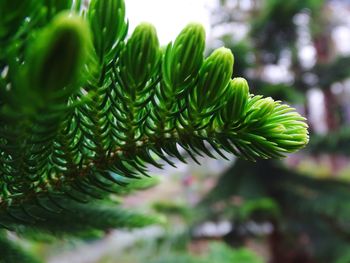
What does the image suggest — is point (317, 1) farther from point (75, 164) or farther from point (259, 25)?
point (75, 164)

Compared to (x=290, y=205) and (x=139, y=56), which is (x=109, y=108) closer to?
(x=139, y=56)

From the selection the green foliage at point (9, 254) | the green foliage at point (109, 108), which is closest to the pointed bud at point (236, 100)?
the green foliage at point (109, 108)

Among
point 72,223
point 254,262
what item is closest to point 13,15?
point 72,223

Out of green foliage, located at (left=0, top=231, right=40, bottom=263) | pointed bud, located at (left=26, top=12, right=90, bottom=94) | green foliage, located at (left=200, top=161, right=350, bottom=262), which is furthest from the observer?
green foliage, located at (left=200, top=161, right=350, bottom=262)

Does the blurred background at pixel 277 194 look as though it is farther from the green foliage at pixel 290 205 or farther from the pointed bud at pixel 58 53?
the pointed bud at pixel 58 53

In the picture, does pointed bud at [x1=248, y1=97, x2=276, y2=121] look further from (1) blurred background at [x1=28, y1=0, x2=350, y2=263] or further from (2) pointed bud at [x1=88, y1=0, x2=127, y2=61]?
(1) blurred background at [x1=28, y1=0, x2=350, y2=263]

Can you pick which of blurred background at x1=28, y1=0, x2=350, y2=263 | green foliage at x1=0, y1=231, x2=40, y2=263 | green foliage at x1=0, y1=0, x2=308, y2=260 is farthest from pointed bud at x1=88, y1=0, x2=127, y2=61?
blurred background at x1=28, y1=0, x2=350, y2=263

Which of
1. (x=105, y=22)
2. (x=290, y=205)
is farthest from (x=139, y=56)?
(x=290, y=205)

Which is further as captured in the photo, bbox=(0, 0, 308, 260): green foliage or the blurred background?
the blurred background
